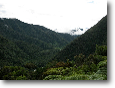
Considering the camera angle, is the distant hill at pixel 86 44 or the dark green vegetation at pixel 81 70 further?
the distant hill at pixel 86 44

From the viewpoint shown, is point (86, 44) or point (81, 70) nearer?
point (81, 70)

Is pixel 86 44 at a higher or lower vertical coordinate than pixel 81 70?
higher

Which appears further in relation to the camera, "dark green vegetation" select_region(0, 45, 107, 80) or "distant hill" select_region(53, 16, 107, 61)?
"distant hill" select_region(53, 16, 107, 61)
